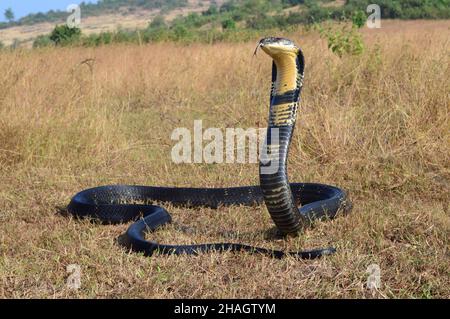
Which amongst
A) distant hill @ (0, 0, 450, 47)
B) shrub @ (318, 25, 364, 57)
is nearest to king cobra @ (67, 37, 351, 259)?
shrub @ (318, 25, 364, 57)

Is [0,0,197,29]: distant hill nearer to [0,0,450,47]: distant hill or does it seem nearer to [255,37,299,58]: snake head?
[0,0,450,47]: distant hill

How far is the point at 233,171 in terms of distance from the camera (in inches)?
233

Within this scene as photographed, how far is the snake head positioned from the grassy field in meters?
1.12

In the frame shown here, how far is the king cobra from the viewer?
11.5 ft

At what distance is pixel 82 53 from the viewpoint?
1222 cm

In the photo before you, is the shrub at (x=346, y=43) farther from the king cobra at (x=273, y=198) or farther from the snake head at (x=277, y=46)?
the snake head at (x=277, y=46)

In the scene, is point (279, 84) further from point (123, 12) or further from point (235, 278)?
point (123, 12)

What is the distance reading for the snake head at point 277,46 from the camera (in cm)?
323

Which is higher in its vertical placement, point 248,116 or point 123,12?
point 248,116

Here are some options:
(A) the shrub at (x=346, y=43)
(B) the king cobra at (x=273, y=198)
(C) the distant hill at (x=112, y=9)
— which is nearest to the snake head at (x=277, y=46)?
(B) the king cobra at (x=273, y=198)

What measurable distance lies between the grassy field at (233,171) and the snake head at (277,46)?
3.68 ft
